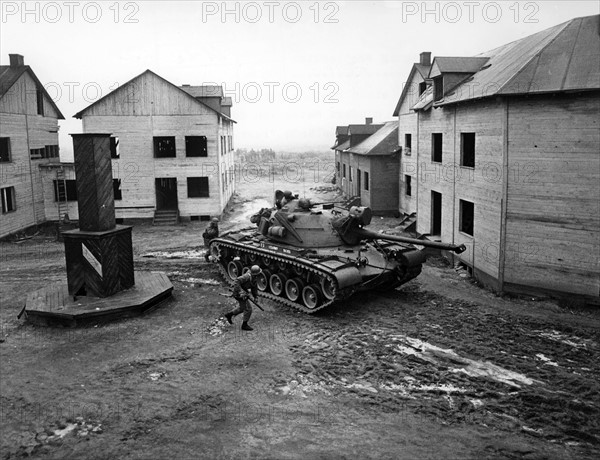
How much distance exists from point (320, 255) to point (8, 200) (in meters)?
19.3

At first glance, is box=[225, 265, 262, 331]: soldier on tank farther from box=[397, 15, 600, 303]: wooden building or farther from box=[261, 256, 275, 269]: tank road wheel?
box=[397, 15, 600, 303]: wooden building

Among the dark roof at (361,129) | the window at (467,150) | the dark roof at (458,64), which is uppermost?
the dark roof at (458,64)

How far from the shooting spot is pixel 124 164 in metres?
30.0

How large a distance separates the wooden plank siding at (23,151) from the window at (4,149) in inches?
7.0

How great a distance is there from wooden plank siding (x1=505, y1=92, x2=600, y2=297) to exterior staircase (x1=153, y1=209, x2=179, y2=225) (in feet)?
64.9

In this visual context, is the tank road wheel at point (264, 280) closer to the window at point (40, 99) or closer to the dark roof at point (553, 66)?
the dark roof at point (553, 66)

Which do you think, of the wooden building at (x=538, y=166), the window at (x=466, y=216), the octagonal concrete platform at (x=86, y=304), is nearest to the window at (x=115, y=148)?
the octagonal concrete platform at (x=86, y=304)

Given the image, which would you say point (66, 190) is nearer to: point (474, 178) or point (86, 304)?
point (86, 304)

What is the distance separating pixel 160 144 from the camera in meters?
31.1

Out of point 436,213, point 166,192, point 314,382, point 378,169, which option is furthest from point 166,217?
point 314,382

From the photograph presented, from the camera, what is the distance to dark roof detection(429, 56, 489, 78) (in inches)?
810

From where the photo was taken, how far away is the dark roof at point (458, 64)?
20.6 meters

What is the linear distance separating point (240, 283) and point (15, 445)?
6033mm

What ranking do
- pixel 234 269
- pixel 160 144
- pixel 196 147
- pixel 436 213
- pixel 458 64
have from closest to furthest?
pixel 234 269, pixel 458 64, pixel 436 213, pixel 196 147, pixel 160 144
